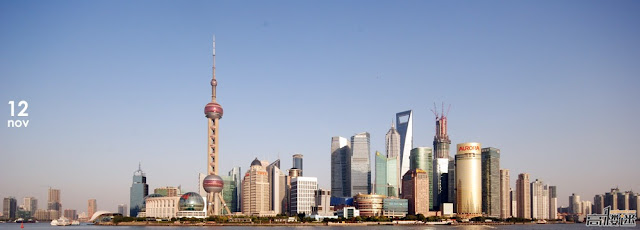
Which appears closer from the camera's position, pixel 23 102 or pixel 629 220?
pixel 23 102

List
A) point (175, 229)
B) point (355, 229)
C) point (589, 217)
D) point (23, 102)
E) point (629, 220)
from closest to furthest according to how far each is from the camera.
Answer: point (23, 102) → point (629, 220) → point (589, 217) → point (175, 229) → point (355, 229)

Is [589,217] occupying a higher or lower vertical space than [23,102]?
lower

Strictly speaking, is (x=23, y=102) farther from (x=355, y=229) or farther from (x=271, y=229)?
(x=355, y=229)

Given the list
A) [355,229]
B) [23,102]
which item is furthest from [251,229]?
[23,102]

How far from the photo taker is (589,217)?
130 meters

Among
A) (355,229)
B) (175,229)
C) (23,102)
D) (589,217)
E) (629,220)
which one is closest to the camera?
(23,102)

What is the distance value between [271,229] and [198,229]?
65.8 ft

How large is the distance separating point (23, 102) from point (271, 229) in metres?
120

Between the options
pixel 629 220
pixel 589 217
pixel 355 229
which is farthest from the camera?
pixel 355 229

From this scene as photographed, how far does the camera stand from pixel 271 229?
182 meters

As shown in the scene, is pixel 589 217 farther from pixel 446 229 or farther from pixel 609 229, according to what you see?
pixel 446 229

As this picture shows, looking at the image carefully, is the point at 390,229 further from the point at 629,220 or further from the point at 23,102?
the point at 23,102

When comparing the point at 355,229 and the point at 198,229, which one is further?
the point at 355,229

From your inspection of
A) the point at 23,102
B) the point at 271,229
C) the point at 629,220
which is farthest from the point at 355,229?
the point at 23,102
